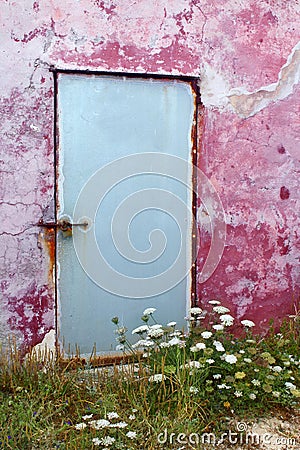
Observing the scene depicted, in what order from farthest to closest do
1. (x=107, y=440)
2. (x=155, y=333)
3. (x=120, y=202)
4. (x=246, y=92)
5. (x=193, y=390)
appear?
(x=246, y=92) → (x=120, y=202) → (x=155, y=333) → (x=193, y=390) → (x=107, y=440)

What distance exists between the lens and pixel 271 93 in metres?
4.82

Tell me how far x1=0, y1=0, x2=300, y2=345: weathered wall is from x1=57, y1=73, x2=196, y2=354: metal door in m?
0.12

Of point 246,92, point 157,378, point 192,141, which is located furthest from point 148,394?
point 246,92

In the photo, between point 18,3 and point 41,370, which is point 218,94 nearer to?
point 18,3

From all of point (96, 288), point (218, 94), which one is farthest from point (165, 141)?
point (96, 288)

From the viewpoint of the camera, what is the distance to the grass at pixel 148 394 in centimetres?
334

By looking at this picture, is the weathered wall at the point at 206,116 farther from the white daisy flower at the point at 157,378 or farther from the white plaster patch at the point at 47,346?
the white daisy flower at the point at 157,378

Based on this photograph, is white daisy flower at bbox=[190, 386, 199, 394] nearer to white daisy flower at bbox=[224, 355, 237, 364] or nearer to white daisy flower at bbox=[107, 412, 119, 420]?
white daisy flower at bbox=[224, 355, 237, 364]

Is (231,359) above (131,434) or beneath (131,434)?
above

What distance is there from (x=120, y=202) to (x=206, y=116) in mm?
937

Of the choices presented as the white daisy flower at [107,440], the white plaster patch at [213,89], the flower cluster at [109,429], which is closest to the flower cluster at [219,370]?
the flower cluster at [109,429]

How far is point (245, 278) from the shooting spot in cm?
482

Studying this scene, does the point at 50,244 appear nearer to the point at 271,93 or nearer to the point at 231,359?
the point at 231,359

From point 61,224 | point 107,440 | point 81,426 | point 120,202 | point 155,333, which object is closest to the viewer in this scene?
point 107,440
